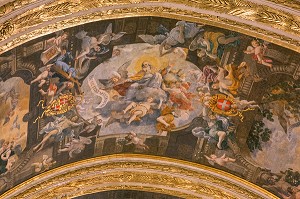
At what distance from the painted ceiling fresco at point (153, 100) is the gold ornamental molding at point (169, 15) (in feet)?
0.86

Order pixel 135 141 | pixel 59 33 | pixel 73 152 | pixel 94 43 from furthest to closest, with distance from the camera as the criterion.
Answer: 1. pixel 135 141
2. pixel 73 152
3. pixel 94 43
4. pixel 59 33

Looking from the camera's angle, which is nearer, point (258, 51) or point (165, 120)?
point (258, 51)

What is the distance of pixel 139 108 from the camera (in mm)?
15945

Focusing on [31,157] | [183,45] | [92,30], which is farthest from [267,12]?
[31,157]

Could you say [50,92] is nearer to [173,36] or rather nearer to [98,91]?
[98,91]

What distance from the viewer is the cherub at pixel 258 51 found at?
556 inches

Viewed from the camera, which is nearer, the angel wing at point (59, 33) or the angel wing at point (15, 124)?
the angel wing at point (59, 33)

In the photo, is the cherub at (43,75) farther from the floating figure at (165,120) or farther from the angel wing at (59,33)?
the floating figure at (165,120)

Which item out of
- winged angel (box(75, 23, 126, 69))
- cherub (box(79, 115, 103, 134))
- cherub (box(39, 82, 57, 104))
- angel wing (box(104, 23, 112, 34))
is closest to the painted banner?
cherub (box(79, 115, 103, 134))

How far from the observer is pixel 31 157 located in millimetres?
15680

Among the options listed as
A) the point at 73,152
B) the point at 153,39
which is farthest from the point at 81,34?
the point at 73,152

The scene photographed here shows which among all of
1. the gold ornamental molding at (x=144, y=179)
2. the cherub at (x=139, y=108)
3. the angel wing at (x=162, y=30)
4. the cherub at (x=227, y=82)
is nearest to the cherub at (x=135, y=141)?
the gold ornamental molding at (x=144, y=179)

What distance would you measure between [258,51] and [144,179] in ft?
16.8

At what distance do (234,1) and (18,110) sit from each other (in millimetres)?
4942
